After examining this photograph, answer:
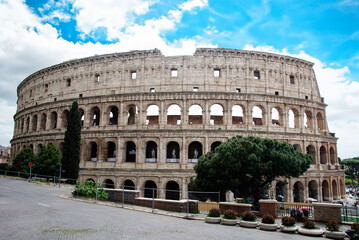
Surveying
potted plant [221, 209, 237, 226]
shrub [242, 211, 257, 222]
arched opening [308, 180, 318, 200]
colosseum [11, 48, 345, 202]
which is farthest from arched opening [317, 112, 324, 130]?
potted plant [221, 209, 237, 226]

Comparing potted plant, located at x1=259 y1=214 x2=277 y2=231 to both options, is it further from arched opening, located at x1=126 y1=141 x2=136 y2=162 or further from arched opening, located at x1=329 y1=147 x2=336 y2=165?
arched opening, located at x1=329 y1=147 x2=336 y2=165

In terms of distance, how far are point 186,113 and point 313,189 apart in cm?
1997

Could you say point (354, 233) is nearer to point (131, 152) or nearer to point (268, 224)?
point (268, 224)

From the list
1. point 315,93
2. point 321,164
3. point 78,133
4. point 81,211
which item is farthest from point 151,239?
point 315,93

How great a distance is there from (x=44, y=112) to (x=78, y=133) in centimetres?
1124

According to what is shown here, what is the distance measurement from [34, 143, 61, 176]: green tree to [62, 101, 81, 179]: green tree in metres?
1.18

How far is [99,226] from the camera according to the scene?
40.1 ft

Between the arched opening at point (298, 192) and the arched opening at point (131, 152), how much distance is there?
2261 cm

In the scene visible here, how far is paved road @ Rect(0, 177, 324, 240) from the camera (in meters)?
10.8

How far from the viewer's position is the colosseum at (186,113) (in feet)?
107

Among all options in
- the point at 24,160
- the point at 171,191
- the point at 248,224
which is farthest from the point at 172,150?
the point at 248,224

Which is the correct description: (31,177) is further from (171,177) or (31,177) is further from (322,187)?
(322,187)

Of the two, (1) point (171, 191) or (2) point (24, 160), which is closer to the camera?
(1) point (171, 191)

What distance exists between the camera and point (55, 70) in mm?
41094
